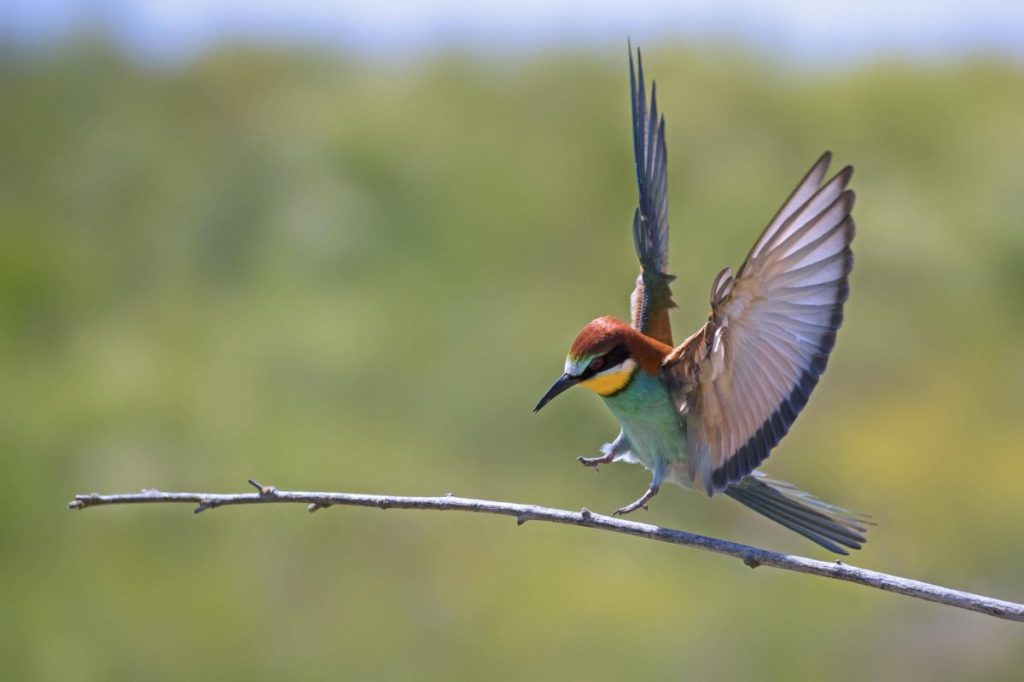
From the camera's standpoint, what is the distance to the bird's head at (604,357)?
2.06m

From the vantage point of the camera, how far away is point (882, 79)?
6.14 metres

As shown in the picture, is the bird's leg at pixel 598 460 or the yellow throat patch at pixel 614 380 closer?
the yellow throat patch at pixel 614 380

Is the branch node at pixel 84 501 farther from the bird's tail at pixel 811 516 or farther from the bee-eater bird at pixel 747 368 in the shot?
the bird's tail at pixel 811 516

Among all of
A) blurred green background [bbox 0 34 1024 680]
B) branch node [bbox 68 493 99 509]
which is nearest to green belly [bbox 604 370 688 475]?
branch node [bbox 68 493 99 509]

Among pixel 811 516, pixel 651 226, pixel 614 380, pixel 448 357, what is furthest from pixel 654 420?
pixel 448 357

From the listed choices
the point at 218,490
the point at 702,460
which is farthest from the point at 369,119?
the point at 702,460

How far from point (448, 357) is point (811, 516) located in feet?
10.4

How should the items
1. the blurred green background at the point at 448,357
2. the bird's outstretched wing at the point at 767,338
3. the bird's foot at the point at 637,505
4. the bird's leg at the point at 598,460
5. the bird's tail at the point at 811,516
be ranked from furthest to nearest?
the blurred green background at the point at 448,357 → the bird's leg at the point at 598,460 → the bird's tail at the point at 811,516 → the bird's foot at the point at 637,505 → the bird's outstretched wing at the point at 767,338

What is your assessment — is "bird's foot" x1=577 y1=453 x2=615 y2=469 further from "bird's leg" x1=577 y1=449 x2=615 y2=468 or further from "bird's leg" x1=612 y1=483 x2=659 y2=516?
"bird's leg" x1=612 y1=483 x2=659 y2=516

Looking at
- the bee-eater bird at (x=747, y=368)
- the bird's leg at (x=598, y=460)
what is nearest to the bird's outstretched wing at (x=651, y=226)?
the bee-eater bird at (x=747, y=368)

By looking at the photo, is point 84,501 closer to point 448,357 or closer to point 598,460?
point 598,460

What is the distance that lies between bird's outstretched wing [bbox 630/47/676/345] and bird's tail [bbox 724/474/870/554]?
0.39 m

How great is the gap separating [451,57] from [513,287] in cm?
149

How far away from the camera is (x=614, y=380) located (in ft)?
6.81
